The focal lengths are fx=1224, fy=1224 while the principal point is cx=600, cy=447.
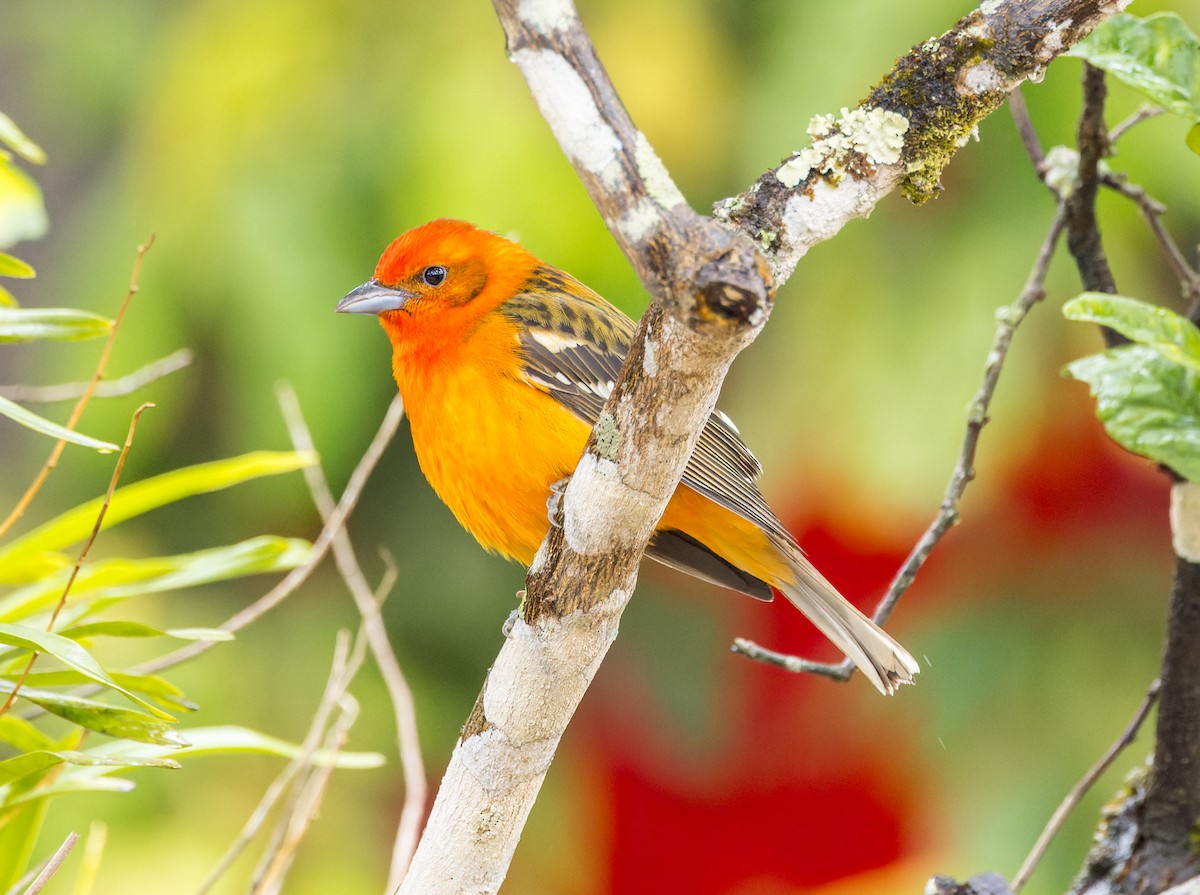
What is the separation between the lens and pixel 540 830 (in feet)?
14.1

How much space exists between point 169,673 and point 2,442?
1.44 metres

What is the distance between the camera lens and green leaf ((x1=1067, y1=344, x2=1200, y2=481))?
160cm

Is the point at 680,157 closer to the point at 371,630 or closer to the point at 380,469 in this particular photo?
the point at 380,469

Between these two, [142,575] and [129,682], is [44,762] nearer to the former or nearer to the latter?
[129,682]

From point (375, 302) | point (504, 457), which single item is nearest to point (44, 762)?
point (504, 457)

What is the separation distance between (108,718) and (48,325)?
555mm

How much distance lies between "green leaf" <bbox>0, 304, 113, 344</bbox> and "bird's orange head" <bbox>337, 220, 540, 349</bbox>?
0.65 m

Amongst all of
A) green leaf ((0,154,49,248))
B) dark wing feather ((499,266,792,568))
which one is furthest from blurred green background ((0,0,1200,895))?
green leaf ((0,154,49,248))

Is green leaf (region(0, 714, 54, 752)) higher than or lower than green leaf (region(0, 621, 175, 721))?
lower

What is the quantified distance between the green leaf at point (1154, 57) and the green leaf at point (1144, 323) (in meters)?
0.26

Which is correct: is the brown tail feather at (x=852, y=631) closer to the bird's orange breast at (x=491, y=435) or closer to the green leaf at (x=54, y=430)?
the bird's orange breast at (x=491, y=435)

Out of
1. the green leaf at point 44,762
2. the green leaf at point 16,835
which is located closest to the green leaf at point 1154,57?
the green leaf at point 44,762

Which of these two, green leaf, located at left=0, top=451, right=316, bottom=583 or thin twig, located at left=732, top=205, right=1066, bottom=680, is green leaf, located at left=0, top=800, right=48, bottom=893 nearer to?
green leaf, located at left=0, top=451, right=316, bottom=583

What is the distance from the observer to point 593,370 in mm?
2170
